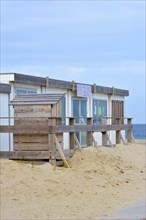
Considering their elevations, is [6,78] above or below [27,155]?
above

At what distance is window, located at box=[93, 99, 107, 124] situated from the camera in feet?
85.5

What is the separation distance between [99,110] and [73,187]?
12.3 meters

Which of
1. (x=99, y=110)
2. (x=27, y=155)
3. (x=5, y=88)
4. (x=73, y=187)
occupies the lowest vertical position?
(x=73, y=187)

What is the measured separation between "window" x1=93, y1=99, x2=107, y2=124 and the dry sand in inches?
263

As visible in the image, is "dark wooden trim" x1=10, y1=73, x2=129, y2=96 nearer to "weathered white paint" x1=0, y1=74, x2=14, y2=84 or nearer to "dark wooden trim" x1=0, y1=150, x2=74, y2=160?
"weathered white paint" x1=0, y1=74, x2=14, y2=84

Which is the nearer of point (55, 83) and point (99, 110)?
point (55, 83)

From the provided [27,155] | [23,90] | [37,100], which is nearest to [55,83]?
[23,90]

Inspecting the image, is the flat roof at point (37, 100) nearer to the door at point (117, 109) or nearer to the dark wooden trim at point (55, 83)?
the dark wooden trim at point (55, 83)

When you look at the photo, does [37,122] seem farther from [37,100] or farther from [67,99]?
[67,99]

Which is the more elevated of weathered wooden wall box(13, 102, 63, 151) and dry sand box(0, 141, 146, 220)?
weathered wooden wall box(13, 102, 63, 151)

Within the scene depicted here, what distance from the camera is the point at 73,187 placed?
1470 cm

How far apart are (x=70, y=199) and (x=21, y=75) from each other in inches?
257

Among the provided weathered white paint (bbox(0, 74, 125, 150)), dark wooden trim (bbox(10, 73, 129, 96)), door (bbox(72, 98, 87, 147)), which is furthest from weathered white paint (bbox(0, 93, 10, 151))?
door (bbox(72, 98, 87, 147))

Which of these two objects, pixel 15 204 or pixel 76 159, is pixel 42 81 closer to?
pixel 76 159
